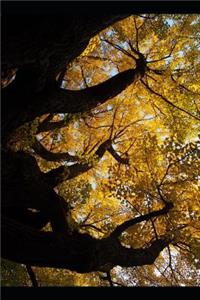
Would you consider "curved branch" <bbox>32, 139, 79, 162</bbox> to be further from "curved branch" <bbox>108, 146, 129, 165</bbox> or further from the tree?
"curved branch" <bbox>108, 146, 129, 165</bbox>

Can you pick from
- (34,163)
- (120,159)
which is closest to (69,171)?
(34,163)

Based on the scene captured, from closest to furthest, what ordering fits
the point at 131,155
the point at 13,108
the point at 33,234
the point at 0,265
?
the point at 33,234 → the point at 13,108 → the point at 0,265 → the point at 131,155

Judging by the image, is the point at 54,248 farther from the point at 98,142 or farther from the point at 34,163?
the point at 98,142

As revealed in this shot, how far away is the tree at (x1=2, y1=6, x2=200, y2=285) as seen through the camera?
3.79 metres

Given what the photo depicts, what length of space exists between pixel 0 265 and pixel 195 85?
174 inches

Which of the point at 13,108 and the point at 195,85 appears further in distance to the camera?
the point at 195,85

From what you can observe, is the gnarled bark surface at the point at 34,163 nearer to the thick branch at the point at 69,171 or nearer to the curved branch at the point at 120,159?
the thick branch at the point at 69,171

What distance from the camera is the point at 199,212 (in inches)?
229

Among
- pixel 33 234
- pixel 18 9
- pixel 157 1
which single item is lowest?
pixel 33 234

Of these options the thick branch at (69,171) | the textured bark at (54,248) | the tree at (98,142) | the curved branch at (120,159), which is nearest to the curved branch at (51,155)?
the tree at (98,142)

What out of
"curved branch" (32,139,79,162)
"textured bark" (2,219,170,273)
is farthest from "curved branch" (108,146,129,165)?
"textured bark" (2,219,170,273)

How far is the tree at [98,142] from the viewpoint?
3789 mm
